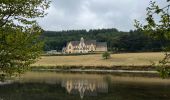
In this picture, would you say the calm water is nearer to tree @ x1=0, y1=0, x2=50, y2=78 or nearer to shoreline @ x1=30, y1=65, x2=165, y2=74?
tree @ x1=0, y1=0, x2=50, y2=78

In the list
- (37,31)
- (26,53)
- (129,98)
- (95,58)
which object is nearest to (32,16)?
(37,31)

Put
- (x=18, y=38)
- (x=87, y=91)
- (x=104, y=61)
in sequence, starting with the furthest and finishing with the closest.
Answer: (x=104, y=61) < (x=87, y=91) < (x=18, y=38)

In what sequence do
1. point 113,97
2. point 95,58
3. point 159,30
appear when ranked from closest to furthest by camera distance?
point 159,30
point 113,97
point 95,58

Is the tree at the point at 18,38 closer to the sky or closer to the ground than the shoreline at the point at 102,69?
closer to the sky

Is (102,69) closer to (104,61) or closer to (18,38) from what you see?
(104,61)

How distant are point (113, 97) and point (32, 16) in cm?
2818

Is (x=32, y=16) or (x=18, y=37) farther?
(x=32, y=16)

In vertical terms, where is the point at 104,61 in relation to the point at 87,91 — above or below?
above

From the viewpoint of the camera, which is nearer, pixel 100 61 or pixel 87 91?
pixel 87 91

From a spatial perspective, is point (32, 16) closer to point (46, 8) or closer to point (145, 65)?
point (46, 8)

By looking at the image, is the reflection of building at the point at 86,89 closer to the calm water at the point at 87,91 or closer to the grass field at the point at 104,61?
the calm water at the point at 87,91

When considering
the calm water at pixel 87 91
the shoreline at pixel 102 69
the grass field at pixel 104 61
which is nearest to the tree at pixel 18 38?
the calm water at pixel 87 91

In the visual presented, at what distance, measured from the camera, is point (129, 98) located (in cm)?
4847

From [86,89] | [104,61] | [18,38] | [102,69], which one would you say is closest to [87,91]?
[86,89]
